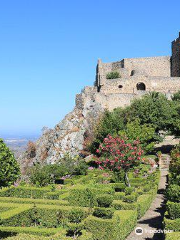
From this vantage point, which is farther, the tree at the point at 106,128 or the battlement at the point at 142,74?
the battlement at the point at 142,74

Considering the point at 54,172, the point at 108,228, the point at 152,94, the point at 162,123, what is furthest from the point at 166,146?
the point at 108,228

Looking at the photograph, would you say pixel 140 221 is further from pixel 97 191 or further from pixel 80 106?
pixel 80 106

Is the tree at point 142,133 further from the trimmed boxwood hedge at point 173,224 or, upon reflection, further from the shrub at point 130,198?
the trimmed boxwood hedge at point 173,224

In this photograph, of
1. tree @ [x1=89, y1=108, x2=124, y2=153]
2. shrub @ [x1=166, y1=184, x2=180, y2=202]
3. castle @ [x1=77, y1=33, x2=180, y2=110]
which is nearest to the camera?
shrub @ [x1=166, y1=184, x2=180, y2=202]

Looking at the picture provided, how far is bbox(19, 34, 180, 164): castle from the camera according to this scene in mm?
41188

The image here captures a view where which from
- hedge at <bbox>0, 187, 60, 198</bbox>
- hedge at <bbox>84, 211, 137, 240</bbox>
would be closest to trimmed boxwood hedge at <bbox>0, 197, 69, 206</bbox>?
hedge at <bbox>0, 187, 60, 198</bbox>

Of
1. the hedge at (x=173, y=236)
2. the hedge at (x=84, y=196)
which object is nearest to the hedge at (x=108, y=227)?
the hedge at (x=173, y=236)

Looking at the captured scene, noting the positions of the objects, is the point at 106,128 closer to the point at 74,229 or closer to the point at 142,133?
the point at 142,133

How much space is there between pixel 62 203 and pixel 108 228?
475 centimetres

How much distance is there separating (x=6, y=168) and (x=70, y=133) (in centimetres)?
2735

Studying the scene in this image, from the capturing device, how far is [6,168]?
14.6 m

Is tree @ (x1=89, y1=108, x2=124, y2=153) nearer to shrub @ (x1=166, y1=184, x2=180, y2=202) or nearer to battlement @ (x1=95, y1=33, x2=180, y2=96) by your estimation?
battlement @ (x1=95, y1=33, x2=180, y2=96)

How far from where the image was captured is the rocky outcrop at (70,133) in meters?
40.4

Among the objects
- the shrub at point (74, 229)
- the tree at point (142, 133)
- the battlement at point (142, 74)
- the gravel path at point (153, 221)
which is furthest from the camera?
the battlement at point (142, 74)
